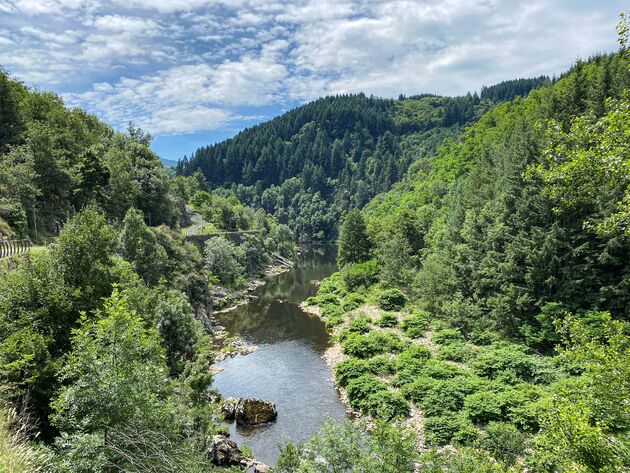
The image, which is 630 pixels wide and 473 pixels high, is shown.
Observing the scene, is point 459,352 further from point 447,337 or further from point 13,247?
point 13,247

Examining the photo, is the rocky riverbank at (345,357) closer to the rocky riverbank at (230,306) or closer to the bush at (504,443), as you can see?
the bush at (504,443)

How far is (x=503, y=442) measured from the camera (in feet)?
64.1

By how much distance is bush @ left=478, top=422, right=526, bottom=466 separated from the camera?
19016 mm

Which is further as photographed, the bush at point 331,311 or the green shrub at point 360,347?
the bush at point 331,311

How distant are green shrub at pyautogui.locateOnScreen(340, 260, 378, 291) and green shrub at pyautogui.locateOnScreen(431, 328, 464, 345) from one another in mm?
22266

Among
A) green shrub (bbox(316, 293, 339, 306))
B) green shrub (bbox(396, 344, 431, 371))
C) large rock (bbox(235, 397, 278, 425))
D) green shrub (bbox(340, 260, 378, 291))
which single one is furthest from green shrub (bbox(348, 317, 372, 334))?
large rock (bbox(235, 397, 278, 425))

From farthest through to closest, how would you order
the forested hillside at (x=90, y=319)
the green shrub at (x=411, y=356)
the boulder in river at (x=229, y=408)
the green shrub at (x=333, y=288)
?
the green shrub at (x=333, y=288)
the green shrub at (x=411, y=356)
the boulder in river at (x=229, y=408)
the forested hillside at (x=90, y=319)

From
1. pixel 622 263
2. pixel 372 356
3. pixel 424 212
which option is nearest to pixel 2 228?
pixel 372 356

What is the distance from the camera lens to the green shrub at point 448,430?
21984mm

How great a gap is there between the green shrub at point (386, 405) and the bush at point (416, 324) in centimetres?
1138

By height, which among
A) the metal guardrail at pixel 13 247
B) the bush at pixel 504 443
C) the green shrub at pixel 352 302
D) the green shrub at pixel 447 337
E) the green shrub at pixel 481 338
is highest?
the metal guardrail at pixel 13 247

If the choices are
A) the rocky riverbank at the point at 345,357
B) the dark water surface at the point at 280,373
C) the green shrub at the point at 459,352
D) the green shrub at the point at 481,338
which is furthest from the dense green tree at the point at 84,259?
the green shrub at the point at 481,338

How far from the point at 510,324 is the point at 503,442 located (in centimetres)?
1518

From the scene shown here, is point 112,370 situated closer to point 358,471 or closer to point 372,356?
point 358,471
